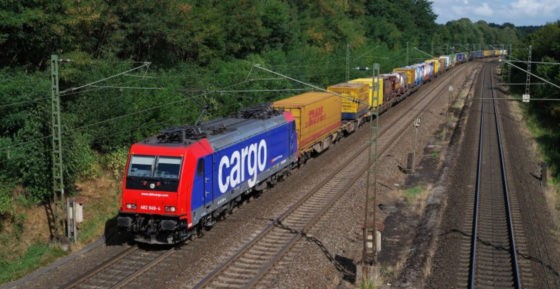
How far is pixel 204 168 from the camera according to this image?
18375 millimetres

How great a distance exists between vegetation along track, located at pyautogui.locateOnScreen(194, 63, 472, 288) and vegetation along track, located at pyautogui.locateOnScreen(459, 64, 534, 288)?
555 cm

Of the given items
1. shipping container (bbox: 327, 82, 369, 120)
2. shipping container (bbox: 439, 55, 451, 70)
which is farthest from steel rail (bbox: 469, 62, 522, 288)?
shipping container (bbox: 439, 55, 451, 70)

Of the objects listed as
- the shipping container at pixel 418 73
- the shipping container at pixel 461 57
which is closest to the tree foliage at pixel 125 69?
the shipping container at pixel 418 73

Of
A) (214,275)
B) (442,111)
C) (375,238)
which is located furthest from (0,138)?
(442,111)

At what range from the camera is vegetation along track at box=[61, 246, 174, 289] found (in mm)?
15750

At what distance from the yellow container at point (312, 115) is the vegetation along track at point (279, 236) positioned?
87.6 inches

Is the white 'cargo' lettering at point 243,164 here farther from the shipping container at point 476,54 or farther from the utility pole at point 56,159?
the shipping container at point 476,54

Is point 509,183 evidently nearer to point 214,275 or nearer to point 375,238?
point 375,238

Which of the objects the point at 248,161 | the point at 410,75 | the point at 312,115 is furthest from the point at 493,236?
the point at 410,75

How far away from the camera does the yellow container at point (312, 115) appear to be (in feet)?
94.6

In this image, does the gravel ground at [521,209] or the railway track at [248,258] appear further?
the gravel ground at [521,209]

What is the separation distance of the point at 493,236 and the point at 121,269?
508 inches

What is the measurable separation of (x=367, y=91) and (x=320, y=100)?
446 inches

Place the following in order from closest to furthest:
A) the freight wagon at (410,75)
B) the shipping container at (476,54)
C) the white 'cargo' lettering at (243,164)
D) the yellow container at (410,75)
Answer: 1. the white 'cargo' lettering at (243,164)
2. the freight wagon at (410,75)
3. the yellow container at (410,75)
4. the shipping container at (476,54)
